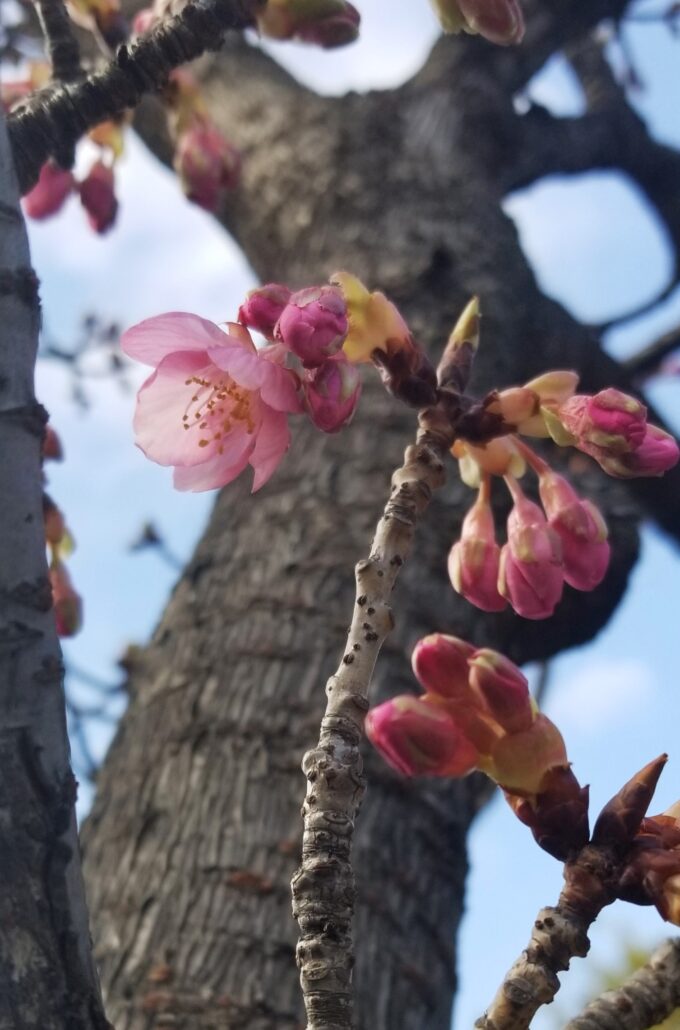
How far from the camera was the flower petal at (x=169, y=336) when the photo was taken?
2.39 ft

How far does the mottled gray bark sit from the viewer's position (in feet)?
1.85

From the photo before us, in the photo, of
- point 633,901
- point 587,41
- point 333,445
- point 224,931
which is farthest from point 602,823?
point 587,41

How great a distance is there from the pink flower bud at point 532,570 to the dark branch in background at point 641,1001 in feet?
0.87

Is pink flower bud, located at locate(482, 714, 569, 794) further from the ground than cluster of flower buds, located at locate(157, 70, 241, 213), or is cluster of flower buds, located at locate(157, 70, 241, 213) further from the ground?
cluster of flower buds, located at locate(157, 70, 241, 213)

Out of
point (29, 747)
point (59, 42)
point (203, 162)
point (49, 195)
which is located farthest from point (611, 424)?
point (203, 162)

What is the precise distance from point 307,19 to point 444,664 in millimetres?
591

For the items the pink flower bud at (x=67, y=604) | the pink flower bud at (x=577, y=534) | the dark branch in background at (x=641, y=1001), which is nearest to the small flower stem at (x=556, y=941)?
the dark branch in background at (x=641, y=1001)

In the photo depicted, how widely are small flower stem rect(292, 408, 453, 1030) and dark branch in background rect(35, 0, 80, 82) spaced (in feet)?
1.82

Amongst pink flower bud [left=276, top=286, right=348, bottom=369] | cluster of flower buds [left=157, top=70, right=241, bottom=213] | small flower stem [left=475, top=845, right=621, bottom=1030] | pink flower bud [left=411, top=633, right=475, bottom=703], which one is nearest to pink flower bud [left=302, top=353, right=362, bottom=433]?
pink flower bud [left=276, top=286, right=348, bottom=369]

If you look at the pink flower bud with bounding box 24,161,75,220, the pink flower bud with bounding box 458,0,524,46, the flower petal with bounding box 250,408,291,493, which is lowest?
the flower petal with bounding box 250,408,291,493

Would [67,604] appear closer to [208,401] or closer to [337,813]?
[208,401]

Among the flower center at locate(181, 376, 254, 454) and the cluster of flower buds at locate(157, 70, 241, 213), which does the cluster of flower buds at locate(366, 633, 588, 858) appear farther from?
the cluster of flower buds at locate(157, 70, 241, 213)

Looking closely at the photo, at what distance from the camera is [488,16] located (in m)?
0.91

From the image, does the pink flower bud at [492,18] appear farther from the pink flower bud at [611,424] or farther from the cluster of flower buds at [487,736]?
the cluster of flower buds at [487,736]
